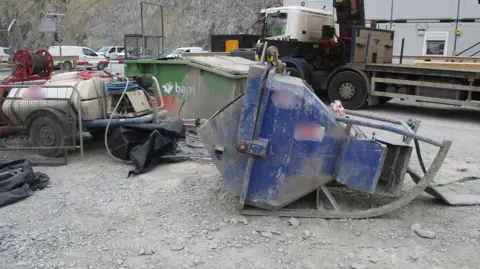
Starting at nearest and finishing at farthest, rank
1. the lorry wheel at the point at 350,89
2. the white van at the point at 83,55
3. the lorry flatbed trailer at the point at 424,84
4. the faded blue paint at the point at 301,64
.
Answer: the lorry flatbed trailer at the point at 424,84 → the lorry wheel at the point at 350,89 → the faded blue paint at the point at 301,64 → the white van at the point at 83,55

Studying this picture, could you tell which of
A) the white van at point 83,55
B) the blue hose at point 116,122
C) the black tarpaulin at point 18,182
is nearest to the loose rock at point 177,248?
the black tarpaulin at point 18,182

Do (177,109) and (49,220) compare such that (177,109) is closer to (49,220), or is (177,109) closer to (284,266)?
(49,220)

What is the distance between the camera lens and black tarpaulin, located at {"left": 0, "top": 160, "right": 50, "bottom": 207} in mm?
4586

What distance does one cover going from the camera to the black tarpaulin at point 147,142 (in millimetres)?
5707

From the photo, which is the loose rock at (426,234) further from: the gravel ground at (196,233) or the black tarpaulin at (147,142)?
the black tarpaulin at (147,142)

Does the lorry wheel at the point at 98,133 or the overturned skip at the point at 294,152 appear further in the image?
the lorry wheel at the point at 98,133

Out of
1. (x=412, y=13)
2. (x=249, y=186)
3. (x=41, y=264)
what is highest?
(x=412, y=13)

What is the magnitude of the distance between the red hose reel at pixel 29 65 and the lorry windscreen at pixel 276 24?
697cm

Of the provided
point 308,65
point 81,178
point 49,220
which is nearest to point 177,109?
point 81,178

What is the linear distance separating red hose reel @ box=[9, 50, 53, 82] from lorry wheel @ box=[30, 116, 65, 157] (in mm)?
1436

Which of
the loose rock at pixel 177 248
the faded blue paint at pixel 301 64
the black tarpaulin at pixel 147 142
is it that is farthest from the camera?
the faded blue paint at pixel 301 64

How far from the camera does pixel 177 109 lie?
26.2 ft

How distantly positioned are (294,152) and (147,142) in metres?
2.37

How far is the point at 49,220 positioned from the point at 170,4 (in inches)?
1488
